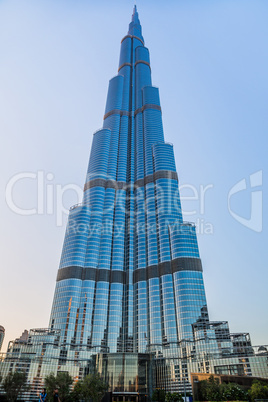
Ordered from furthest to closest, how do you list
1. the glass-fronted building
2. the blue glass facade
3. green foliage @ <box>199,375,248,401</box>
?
the blue glass facade
the glass-fronted building
green foliage @ <box>199,375,248,401</box>

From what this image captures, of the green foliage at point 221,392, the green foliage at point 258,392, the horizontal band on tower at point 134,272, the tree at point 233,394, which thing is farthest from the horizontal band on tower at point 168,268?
the green foliage at point 258,392

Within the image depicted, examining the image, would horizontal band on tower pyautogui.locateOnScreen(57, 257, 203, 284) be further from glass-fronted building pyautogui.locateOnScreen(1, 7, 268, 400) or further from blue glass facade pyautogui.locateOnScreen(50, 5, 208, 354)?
glass-fronted building pyautogui.locateOnScreen(1, 7, 268, 400)

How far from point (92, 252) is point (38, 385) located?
246ft

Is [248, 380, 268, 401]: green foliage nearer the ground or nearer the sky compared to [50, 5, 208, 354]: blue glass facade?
nearer the ground

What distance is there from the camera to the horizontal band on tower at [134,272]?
6535 inches

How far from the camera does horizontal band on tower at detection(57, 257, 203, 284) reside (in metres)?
166

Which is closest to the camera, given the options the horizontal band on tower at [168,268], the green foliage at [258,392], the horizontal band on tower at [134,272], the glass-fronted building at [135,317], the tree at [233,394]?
the green foliage at [258,392]

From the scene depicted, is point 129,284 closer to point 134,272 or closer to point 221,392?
point 134,272

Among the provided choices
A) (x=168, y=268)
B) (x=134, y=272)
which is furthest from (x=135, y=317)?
(x=168, y=268)

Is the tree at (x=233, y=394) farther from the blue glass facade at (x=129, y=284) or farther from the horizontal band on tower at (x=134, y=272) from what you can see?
the horizontal band on tower at (x=134, y=272)

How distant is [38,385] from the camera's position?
130 meters

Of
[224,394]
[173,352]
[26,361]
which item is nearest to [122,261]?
[173,352]

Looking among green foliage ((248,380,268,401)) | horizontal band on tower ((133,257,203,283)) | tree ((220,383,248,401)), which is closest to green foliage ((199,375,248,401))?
tree ((220,383,248,401))

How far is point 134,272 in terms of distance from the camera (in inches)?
7347
